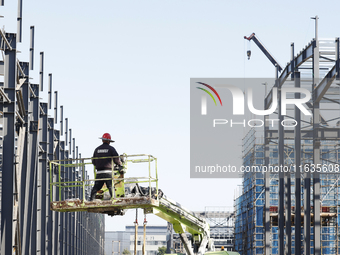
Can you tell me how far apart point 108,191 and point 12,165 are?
2.82 m

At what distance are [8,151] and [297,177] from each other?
1586 centimetres

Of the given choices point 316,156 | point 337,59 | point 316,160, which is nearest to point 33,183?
point 316,160

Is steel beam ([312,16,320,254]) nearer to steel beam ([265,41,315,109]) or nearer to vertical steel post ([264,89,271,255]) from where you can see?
steel beam ([265,41,315,109])

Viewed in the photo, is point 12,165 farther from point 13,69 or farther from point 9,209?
point 13,69

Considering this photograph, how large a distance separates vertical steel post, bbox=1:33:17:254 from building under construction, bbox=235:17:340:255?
13.6m

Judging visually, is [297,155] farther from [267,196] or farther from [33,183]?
[33,183]

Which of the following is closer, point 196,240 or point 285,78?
point 196,240

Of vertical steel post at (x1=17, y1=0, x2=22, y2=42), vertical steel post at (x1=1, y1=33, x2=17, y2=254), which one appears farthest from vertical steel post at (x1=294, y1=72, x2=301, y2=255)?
vertical steel post at (x1=1, y1=33, x2=17, y2=254)

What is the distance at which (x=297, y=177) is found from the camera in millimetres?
26438

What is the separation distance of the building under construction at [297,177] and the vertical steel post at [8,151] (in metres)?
13.6

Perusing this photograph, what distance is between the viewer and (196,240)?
15812mm

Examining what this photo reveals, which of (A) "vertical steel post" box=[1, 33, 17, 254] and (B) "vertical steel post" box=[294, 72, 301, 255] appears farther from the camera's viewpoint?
(B) "vertical steel post" box=[294, 72, 301, 255]

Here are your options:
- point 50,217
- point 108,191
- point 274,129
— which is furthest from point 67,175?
point 108,191

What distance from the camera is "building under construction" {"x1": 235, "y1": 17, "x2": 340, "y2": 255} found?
2478 cm
